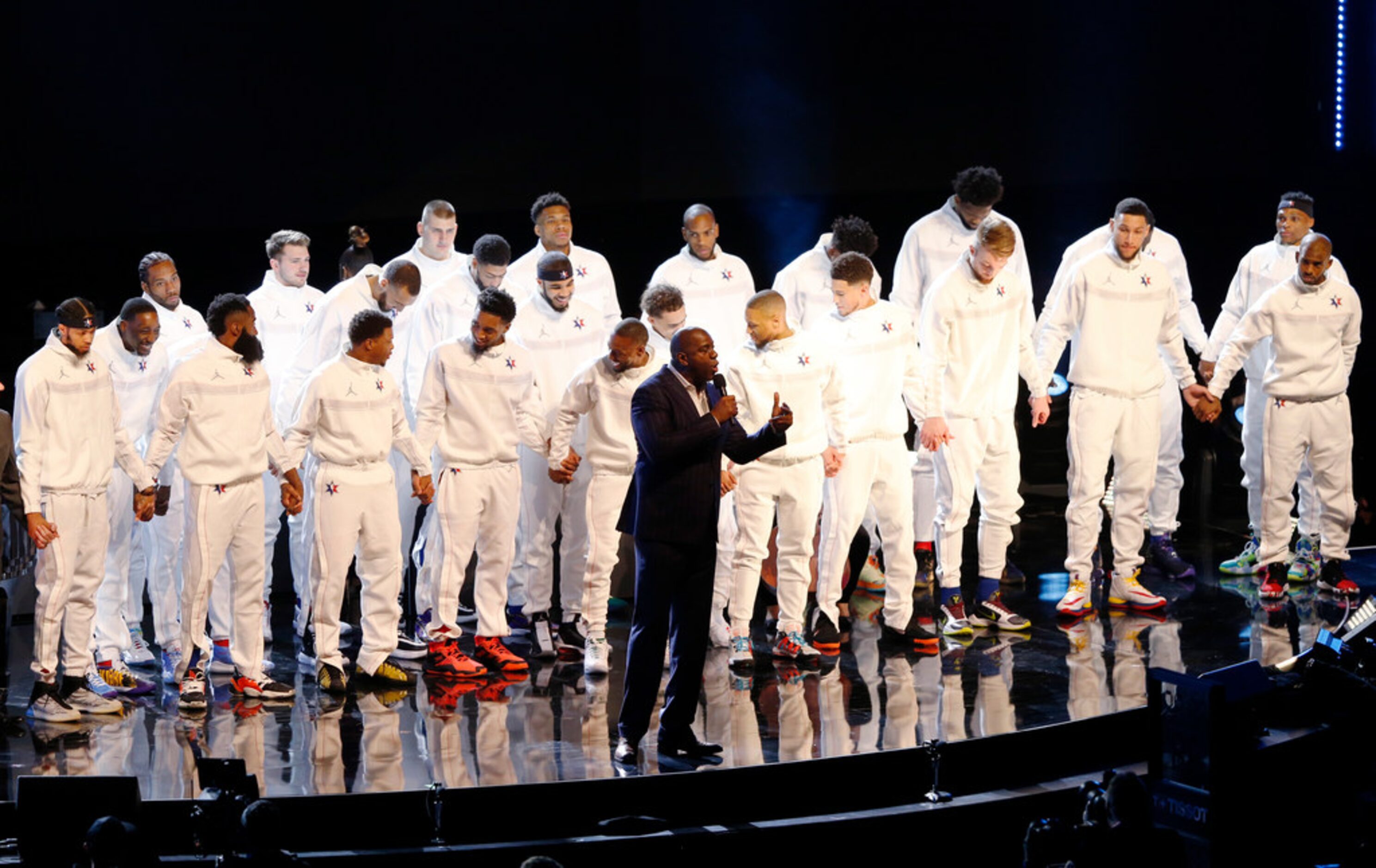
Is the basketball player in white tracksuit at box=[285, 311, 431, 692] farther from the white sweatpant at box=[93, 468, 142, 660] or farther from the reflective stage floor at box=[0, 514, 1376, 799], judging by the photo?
the white sweatpant at box=[93, 468, 142, 660]

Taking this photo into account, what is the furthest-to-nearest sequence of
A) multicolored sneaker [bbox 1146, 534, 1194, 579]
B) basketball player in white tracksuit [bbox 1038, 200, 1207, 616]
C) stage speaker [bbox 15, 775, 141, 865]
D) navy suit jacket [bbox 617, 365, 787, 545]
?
multicolored sneaker [bbox 1146, 534, 1194, 579], basketball player in white tracksuit [bbox 1038, 200, 1207, 616], navy suit jacket [bbox 617, 365, 787, 545], stage speaker [bbox 15, 775, 141, 865]

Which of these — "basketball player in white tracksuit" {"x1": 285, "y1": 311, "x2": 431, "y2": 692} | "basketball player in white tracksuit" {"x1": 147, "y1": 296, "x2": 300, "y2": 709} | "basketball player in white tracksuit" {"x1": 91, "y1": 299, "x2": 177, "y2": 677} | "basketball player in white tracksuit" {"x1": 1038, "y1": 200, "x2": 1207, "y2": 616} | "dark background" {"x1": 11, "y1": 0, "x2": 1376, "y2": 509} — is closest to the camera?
"basketball player in white tracksuit" {"x1": 147, "y1": 296, "x2": 300, "y2": 709}

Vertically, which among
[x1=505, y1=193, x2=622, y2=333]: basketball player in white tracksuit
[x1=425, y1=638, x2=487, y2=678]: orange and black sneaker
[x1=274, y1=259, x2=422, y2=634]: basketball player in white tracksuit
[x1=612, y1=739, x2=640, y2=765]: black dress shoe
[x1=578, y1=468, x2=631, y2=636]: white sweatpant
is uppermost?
[x1=505, y1=193, x2=622, y2=333]: basketball player in white tracksuit

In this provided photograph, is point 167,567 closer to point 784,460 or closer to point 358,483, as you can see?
point 358,483

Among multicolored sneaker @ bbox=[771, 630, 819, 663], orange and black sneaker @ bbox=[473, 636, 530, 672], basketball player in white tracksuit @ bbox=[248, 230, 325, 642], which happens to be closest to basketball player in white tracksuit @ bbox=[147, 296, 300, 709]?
orange and black sneaker @ bbox=[473, 636, 530, 672]

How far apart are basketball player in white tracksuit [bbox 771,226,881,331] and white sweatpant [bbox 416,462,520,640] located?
170cm

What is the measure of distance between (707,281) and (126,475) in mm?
2805

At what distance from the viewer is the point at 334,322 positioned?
7.60 metres

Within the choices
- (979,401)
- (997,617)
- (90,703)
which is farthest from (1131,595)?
(90,703)

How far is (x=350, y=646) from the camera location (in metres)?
7.53

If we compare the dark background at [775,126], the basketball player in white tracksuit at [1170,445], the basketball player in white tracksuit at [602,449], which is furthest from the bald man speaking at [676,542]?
the dark background at [775,126]

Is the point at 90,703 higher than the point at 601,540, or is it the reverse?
the point at 601,540

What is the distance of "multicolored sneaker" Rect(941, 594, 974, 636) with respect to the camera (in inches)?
294

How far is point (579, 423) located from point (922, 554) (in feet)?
Answer: 6.04
